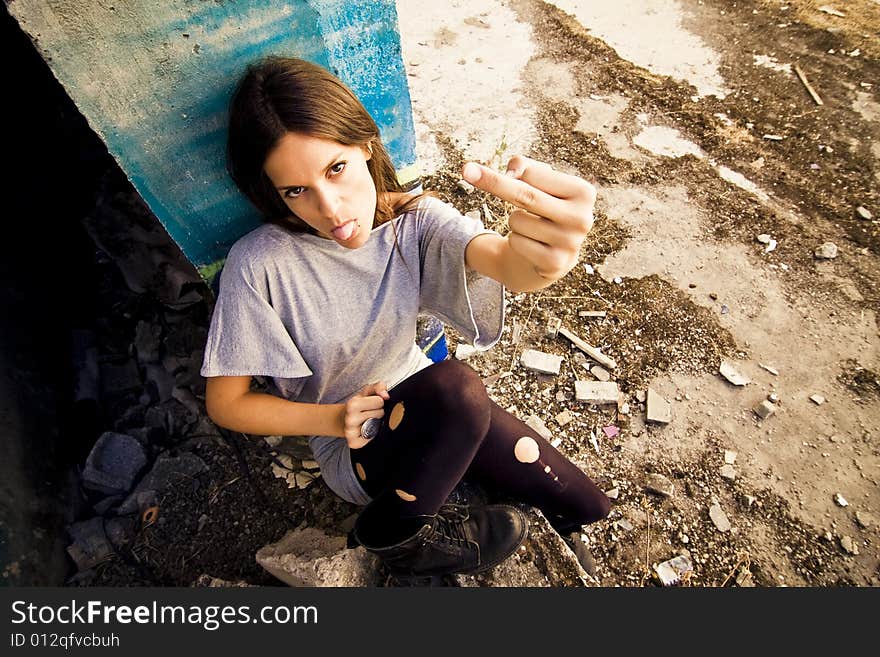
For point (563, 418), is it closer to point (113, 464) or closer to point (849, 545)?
point (849, 545)

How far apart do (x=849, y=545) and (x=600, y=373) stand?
4.35 feet

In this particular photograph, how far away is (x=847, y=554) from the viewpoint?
2.27 metres

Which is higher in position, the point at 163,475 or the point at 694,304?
the point at 163,475

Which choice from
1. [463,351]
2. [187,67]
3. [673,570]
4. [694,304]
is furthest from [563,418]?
[187,67]

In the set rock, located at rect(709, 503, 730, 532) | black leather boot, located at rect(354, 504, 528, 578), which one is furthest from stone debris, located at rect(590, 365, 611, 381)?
black leather boot, located at rect(354, 504, 528, 578)

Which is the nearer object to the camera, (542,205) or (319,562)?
(542,205)

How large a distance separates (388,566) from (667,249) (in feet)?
8.65

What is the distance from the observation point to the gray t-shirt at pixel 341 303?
5.20 feet

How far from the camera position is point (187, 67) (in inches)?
58.0

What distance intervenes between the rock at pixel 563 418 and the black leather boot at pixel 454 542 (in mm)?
743

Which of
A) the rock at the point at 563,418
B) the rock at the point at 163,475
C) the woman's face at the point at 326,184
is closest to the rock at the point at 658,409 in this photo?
the rock at the point at 563,418

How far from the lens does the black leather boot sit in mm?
1812

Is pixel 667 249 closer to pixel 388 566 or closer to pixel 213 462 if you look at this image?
pixel 388 566

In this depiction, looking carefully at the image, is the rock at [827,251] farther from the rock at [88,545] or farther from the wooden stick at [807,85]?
the rock at [88,545]
